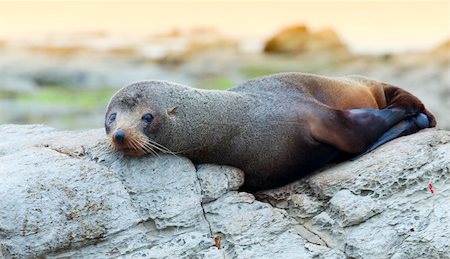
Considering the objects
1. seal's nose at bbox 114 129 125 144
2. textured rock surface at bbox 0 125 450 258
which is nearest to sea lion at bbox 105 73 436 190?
seal's nose at bbox 114 129 125 144

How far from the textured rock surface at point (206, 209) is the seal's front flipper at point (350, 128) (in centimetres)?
29

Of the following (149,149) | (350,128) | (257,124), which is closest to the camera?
(149,149)

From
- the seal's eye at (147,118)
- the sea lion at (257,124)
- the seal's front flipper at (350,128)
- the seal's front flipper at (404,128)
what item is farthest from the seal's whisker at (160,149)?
the seal's front flipper at (404,128)

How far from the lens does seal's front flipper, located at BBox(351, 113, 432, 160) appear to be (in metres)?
6.91

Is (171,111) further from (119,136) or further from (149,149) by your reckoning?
(119,136)

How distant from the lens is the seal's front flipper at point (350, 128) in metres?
6.80

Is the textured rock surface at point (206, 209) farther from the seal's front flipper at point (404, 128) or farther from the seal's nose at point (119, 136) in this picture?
the seal's front flipper at point (404, 128)

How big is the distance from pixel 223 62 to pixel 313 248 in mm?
21324

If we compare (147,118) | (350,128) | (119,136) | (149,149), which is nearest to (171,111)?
(147,118)

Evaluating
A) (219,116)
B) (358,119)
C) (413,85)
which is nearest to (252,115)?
(219,116)

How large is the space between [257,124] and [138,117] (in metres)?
0.96

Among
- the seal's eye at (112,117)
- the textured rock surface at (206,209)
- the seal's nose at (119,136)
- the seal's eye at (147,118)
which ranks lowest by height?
the textured rock surface at (206,209)

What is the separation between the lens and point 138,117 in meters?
6.30

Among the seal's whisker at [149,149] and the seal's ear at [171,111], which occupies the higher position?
the seal's ear at [171,111]
